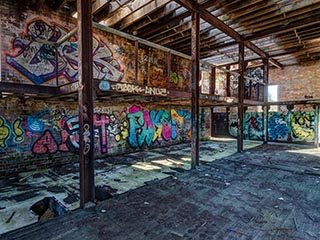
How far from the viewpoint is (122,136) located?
7.81 metres

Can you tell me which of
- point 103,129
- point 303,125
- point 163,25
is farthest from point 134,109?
point 303,125

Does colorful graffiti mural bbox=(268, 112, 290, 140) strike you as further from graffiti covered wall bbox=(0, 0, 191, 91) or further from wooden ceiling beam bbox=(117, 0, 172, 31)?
wooden ceiling beam bbox=(117, 0, 172, 31)

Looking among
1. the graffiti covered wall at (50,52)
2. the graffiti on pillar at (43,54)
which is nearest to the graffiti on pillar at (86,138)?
the graffiti covered wall at (50,52)

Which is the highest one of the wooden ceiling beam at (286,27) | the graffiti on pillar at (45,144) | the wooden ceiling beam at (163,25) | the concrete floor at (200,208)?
the wooden ceiling beam at (163,25)

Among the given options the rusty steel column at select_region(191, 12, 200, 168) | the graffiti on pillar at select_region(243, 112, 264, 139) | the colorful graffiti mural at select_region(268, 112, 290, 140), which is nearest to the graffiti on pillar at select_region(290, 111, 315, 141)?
the colorful graffiti mural at select_region(268, 112, 290, 140)

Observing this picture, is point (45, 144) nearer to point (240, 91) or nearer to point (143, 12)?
point (143, 12)

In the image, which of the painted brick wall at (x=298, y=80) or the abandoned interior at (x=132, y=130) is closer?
the abandoned interior at (x=132, y=130)

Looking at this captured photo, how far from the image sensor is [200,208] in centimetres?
332

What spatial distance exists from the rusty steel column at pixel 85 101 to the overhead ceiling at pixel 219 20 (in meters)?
2.36

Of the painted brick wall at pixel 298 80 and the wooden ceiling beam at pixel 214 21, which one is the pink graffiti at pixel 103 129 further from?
the painted brick wall at pixel 298 80

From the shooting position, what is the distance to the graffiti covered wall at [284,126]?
10.5m

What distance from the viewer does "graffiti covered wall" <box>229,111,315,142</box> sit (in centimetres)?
1052

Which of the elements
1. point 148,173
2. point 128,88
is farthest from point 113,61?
point 148,173

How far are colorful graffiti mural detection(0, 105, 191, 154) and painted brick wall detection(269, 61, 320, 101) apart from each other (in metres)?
6.74
